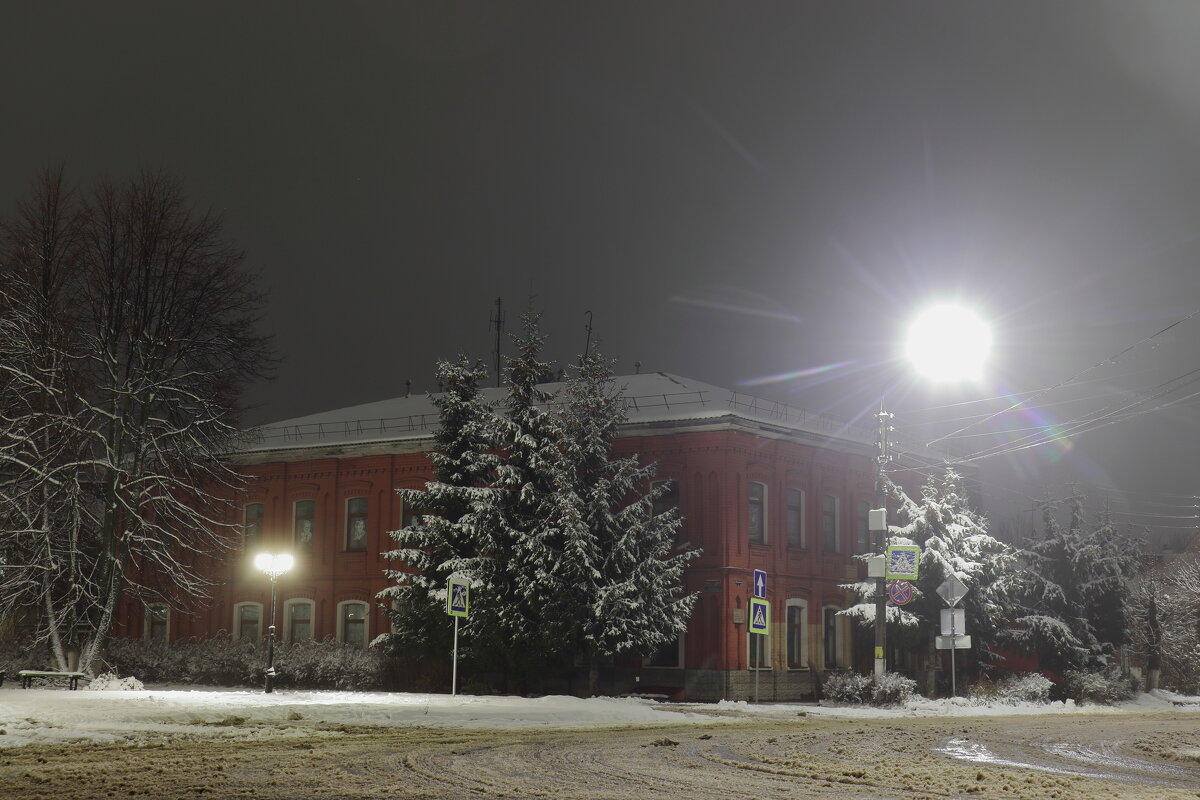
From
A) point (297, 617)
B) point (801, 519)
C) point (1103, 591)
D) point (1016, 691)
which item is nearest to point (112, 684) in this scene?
point (297, 617)

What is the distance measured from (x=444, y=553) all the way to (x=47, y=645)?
455 inches

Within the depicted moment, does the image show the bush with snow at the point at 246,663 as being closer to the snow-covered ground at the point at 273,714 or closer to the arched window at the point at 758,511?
the snow-covered ground at the point at 273,714

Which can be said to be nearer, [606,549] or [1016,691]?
[606,549]

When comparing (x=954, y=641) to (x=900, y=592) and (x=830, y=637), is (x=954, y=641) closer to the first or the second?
(x=900, y=592)

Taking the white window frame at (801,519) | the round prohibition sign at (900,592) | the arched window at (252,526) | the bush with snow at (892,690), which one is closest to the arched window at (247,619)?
the arched window at (252,526)

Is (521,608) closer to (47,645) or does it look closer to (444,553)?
(444,553)

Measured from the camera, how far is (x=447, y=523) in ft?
120

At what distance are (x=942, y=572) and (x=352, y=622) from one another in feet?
69.2

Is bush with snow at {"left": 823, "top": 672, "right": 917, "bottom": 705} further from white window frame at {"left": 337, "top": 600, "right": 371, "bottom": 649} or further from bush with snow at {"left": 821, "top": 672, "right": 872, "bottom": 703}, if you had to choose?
white window frame at {"left": 337, "top": 600, "right": 371, "bottom": 649}

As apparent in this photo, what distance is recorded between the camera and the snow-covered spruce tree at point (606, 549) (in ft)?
110

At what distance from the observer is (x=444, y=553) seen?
36750mm

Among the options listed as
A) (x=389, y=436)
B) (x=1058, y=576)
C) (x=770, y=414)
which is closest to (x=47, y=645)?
(x=389, y=436)

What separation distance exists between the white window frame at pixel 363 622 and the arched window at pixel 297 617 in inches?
59.0

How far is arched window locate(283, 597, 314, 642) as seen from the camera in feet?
153
